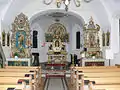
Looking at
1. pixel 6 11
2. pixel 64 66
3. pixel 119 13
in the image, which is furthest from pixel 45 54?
pixel 119 13

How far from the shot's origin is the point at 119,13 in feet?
43.3

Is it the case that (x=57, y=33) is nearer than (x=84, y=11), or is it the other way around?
(x=84, y=11)

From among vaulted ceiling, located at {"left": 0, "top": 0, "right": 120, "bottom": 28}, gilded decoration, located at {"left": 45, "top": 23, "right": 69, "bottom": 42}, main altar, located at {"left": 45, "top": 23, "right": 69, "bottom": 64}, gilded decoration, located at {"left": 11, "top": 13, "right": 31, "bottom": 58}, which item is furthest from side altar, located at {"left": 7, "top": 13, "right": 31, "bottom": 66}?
gilded decoration, located at {"left": 45, "top": 23, "right": 69, "bottom": 42}

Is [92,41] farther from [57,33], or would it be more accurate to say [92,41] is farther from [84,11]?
[57,33]

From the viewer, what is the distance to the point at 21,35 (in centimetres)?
1576

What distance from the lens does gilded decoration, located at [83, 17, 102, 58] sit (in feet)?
52.6

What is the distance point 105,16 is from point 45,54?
1022cm

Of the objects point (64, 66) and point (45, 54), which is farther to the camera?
point (45, 54)

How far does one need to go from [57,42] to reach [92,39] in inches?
286

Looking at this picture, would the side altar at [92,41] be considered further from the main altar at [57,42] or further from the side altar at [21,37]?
the main altar at [57,42]

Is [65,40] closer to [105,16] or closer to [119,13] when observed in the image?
[105,16]

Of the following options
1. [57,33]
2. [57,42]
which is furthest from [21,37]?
[57,33]

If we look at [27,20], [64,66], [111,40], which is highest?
[27,20]

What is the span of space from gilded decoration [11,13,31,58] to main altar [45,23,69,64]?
256 inches
